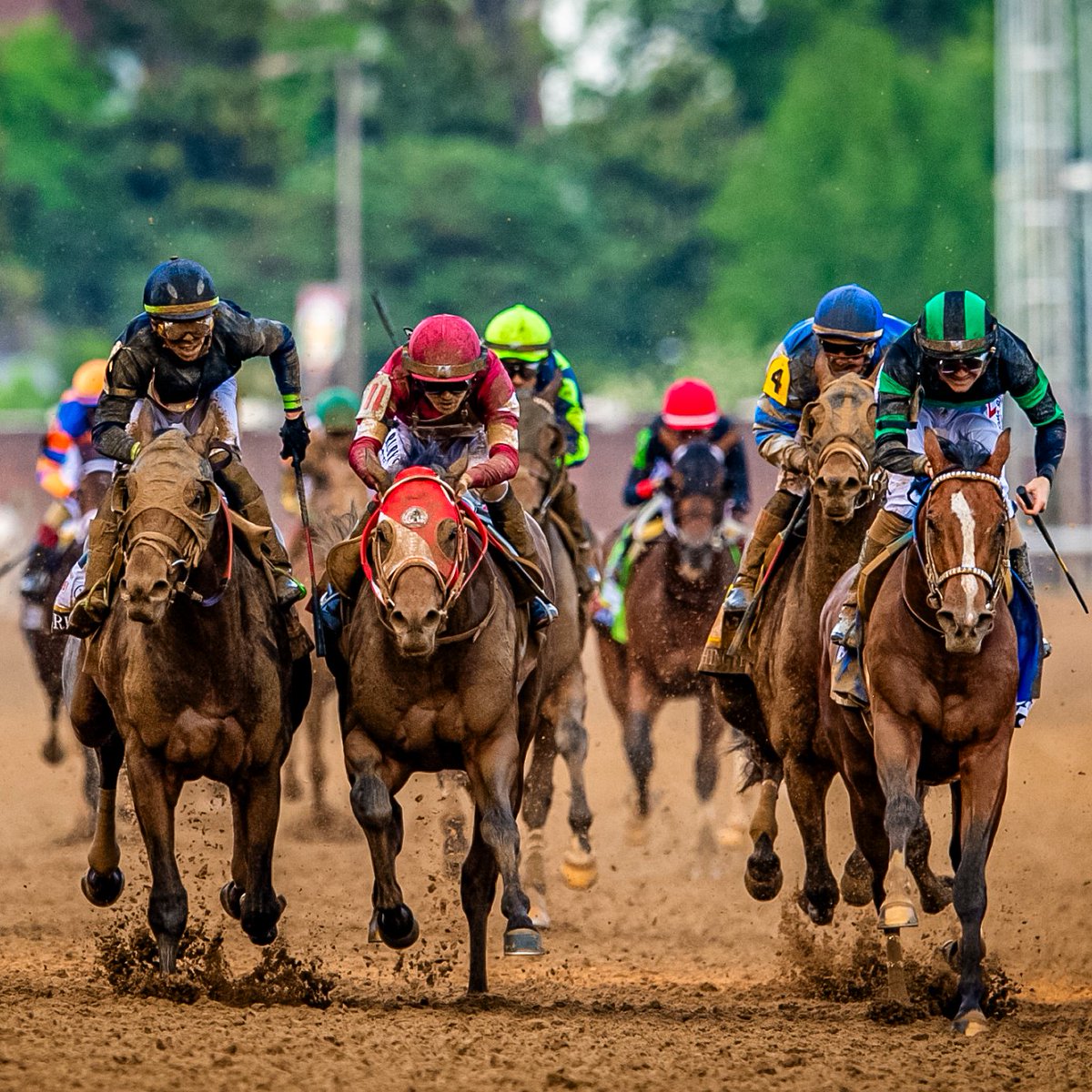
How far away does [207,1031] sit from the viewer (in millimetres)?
8125

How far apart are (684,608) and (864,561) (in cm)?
450

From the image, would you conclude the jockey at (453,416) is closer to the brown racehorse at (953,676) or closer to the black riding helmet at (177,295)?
the black riding helmet at (177,295)

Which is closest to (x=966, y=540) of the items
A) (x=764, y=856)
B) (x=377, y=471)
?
(x=377, y=471)

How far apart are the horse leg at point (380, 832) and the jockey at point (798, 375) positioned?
215 centimetres

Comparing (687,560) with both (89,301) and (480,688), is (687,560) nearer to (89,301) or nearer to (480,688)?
(480,688)

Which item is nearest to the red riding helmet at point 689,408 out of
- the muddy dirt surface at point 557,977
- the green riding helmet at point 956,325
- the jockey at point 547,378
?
the jockey at point 547,378

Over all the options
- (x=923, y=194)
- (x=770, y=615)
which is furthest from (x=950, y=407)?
(x=923, y=194)

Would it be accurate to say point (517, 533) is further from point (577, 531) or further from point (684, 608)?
point (684, 608)

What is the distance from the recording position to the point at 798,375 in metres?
10.3

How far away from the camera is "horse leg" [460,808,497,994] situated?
372 inches

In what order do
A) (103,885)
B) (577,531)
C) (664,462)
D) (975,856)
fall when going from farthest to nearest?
1. (664,462)
2. (577,531)
3. (103,885)
4. (975,856)

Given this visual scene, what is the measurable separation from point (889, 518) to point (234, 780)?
2.80 metres

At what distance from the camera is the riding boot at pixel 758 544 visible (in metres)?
10.5

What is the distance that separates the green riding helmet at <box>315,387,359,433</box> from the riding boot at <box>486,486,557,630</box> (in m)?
5.15
